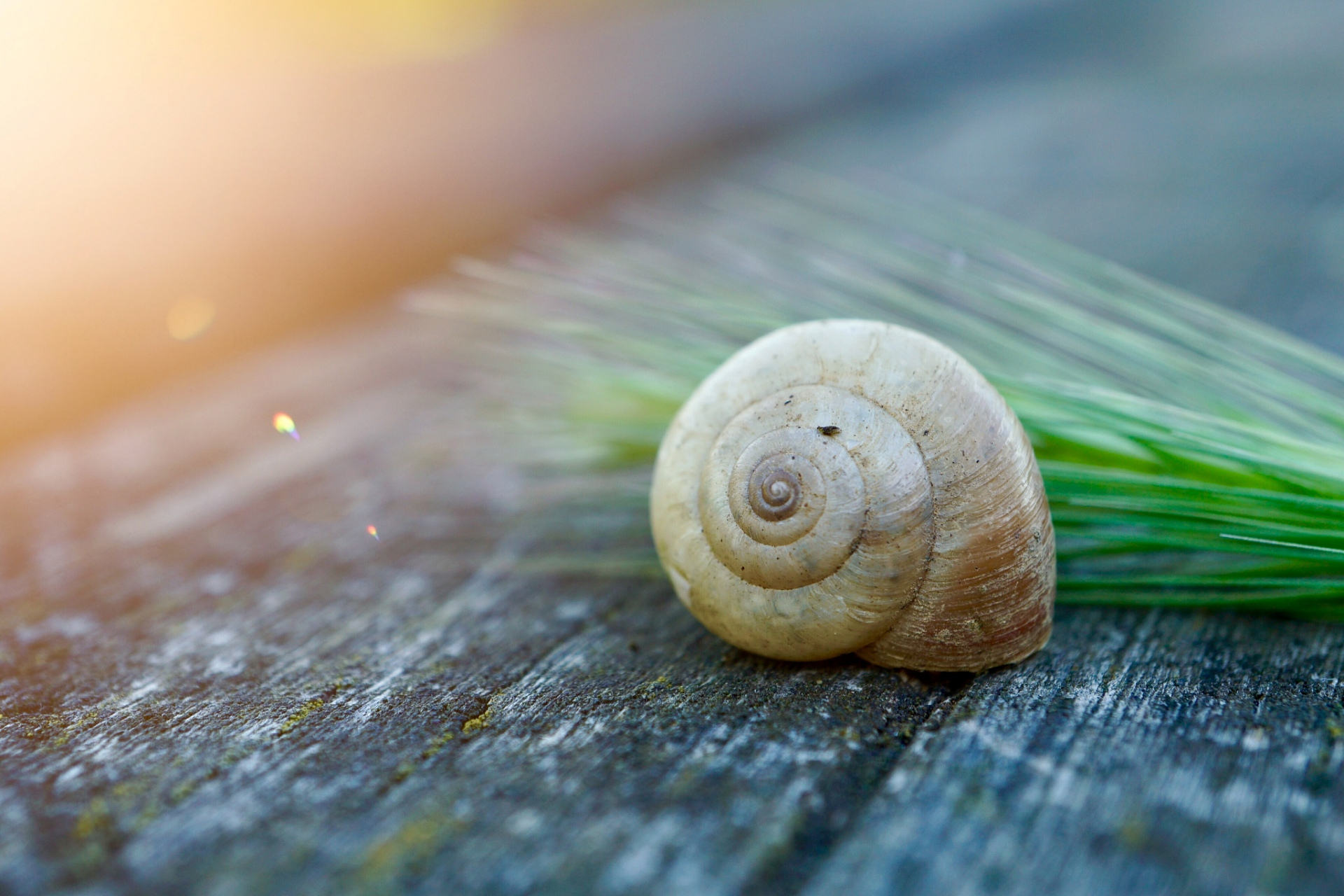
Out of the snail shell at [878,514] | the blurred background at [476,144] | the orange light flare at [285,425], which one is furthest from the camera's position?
the blurred background at [476,144]

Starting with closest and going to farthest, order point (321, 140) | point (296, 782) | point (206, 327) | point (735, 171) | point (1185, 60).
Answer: point (296, 782) < point (206, 327) < point (321, 140) < point (735, 171) < point (1185, 60)

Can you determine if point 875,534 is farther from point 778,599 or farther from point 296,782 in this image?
point 296,782

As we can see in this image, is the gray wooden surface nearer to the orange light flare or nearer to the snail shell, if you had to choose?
the snail shell

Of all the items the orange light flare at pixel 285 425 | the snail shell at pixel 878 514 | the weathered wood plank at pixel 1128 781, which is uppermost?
the snail shell at pixel 878 514

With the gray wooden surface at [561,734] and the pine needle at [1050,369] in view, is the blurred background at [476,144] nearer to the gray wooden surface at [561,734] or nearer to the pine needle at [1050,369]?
the pine needle at [1050,369]

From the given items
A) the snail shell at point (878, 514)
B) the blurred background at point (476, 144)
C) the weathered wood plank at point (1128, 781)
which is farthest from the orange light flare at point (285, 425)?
the weathered wood plank at point (1128, 781)

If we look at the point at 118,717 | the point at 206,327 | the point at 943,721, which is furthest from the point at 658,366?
the point at 206,327

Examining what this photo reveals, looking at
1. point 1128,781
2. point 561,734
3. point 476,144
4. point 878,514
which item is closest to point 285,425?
point 561,734
